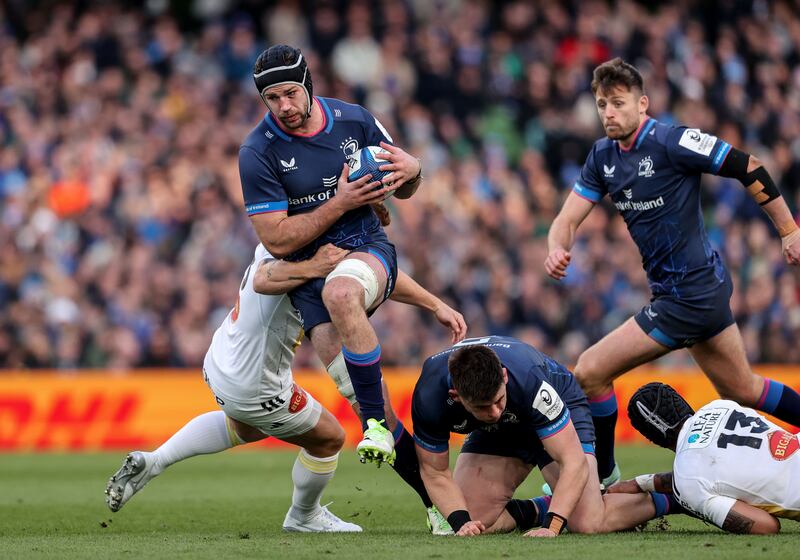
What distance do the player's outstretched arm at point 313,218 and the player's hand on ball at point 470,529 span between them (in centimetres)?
195

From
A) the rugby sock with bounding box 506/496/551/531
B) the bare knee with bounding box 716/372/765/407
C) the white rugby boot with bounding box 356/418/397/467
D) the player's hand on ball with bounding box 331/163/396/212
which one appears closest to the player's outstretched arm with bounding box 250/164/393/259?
the player's hand on ball with bounding box 331/163/396/212

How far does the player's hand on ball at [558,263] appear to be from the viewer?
8500mm

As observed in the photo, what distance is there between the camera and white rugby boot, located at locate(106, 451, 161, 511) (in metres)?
8.40

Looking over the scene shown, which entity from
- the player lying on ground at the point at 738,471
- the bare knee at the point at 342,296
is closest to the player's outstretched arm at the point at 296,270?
the bare knee at the point at 342,296

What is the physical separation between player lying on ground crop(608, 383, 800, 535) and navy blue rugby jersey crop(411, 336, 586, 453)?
76 centimetres

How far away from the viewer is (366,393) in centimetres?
761

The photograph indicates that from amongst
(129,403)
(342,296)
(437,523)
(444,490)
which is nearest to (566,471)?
(444,490)

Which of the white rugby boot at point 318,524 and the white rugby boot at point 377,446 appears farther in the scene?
the white rugby boot at point 318,524

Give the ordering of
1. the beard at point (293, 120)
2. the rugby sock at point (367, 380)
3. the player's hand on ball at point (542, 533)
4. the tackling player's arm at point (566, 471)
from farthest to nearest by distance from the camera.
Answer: the beard at point (293, 120)
the rugby sock at point (367, 380)
the tackling player's arm at point (566, 471)
the player's hand on ball at point (542, 533)

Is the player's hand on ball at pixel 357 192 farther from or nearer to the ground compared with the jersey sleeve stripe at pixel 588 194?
farther from the ground

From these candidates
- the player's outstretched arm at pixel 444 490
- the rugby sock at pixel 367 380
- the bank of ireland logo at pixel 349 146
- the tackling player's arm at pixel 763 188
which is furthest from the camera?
the tackling player's arm at pixel 763 188

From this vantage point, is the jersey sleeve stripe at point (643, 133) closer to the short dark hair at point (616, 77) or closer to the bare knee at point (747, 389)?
the short dark hair at point (616, 77)

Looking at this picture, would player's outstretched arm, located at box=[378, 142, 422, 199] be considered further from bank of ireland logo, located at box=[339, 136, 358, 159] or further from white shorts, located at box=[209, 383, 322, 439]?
white shorts, located at box=[209, 383, 322, 439]

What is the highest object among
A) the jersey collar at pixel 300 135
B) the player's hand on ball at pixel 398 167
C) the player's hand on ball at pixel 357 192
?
the jersey collar at pixel 300 135
